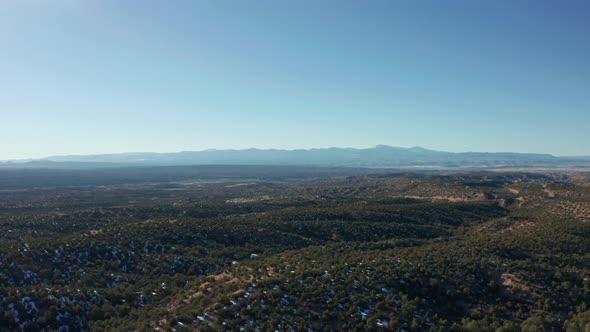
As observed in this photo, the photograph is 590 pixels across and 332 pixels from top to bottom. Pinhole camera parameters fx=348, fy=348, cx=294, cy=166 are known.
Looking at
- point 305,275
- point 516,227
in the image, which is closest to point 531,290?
point 305,275

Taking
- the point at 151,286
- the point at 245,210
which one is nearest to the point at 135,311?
the point at 151,286

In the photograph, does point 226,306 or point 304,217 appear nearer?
point 226,306

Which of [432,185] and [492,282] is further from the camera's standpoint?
[432,185]

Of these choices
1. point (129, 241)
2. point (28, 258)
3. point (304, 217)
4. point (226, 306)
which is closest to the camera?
point (226, 306)

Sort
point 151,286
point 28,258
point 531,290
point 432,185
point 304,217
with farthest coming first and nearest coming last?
point 432,185 < point 304,217 < point 28,258 < point 151,286 < point 531,290

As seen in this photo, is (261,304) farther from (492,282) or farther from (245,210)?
(245,210)

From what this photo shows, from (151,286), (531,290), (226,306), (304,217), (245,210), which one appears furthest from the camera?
(245,210)

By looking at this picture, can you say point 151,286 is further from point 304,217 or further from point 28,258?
point 304,217

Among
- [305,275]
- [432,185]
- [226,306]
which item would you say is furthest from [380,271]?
[432,185]

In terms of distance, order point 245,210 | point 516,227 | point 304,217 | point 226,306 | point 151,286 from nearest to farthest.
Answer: point 226,306
point 151,286
point 516,227
point 304,217
point 245,210
